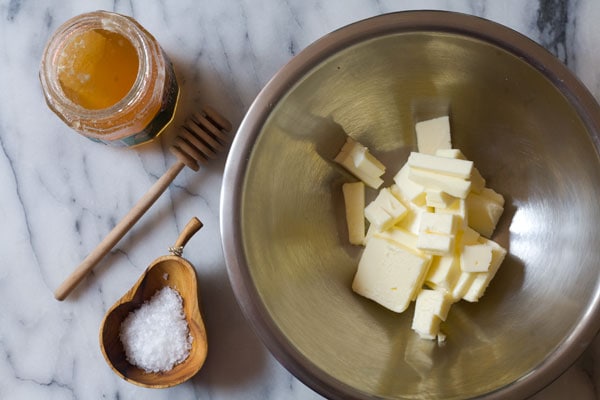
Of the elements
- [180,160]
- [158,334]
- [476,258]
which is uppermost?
[476,258]

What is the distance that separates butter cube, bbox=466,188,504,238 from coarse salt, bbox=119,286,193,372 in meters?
0.52

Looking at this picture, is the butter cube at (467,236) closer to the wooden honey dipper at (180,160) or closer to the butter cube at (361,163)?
the butter cube at (361,163)

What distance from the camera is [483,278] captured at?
108cm

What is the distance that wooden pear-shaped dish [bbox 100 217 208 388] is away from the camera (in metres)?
1.14

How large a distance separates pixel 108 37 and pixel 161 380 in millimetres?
574

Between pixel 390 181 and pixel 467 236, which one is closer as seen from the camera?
pixel 467 236

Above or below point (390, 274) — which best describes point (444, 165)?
above

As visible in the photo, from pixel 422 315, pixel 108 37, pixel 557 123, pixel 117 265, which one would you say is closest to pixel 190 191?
pixel 117 265

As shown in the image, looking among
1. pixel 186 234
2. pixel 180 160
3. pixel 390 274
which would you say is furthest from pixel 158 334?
pixel 390 274

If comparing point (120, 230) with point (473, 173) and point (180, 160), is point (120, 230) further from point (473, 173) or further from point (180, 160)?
point (473, 173)

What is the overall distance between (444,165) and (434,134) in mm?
123

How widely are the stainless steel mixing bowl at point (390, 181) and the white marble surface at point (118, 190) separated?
0.56ft

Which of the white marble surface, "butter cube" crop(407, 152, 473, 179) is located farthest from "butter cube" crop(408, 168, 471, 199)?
the white marble surface

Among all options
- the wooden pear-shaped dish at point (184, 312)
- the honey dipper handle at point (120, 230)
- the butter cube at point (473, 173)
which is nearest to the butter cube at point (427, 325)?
the butter cube at point (473, 173)
